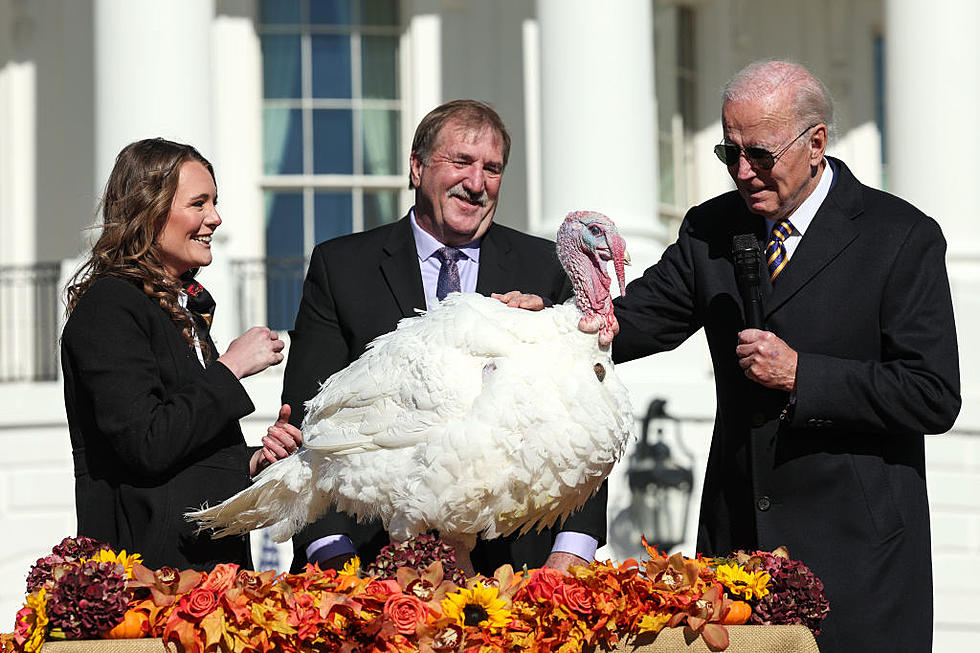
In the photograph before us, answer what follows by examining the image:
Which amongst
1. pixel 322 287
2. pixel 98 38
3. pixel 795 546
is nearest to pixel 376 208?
pixel 98 38

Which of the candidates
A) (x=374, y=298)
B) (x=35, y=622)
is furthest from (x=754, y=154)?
(x=35, y=622)

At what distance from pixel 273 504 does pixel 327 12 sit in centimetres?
985

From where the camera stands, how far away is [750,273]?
13.4 feet

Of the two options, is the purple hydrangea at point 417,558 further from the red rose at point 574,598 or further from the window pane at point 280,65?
the window pane at point 280,65

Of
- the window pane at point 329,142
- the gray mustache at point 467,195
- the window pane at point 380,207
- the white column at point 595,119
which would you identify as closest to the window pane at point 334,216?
the window pane at point 380,207

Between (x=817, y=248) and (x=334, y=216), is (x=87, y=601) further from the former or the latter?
(x=334, y=216)

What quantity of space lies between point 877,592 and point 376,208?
9.61 metres

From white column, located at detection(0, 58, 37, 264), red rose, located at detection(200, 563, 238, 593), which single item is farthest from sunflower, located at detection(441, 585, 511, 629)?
white column, located at detection(0, 58, 37, 264)

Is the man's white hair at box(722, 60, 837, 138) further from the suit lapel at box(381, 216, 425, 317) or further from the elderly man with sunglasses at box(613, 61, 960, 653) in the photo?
the suit lapel at box(381, 216, 425, 317)

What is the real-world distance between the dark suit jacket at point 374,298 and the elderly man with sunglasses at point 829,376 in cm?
53

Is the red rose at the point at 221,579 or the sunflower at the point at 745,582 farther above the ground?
the red rose at the point at 221,579

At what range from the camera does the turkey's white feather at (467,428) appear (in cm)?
374

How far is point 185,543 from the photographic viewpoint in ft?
13.7

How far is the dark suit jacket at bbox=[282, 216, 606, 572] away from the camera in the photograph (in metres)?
4.59
